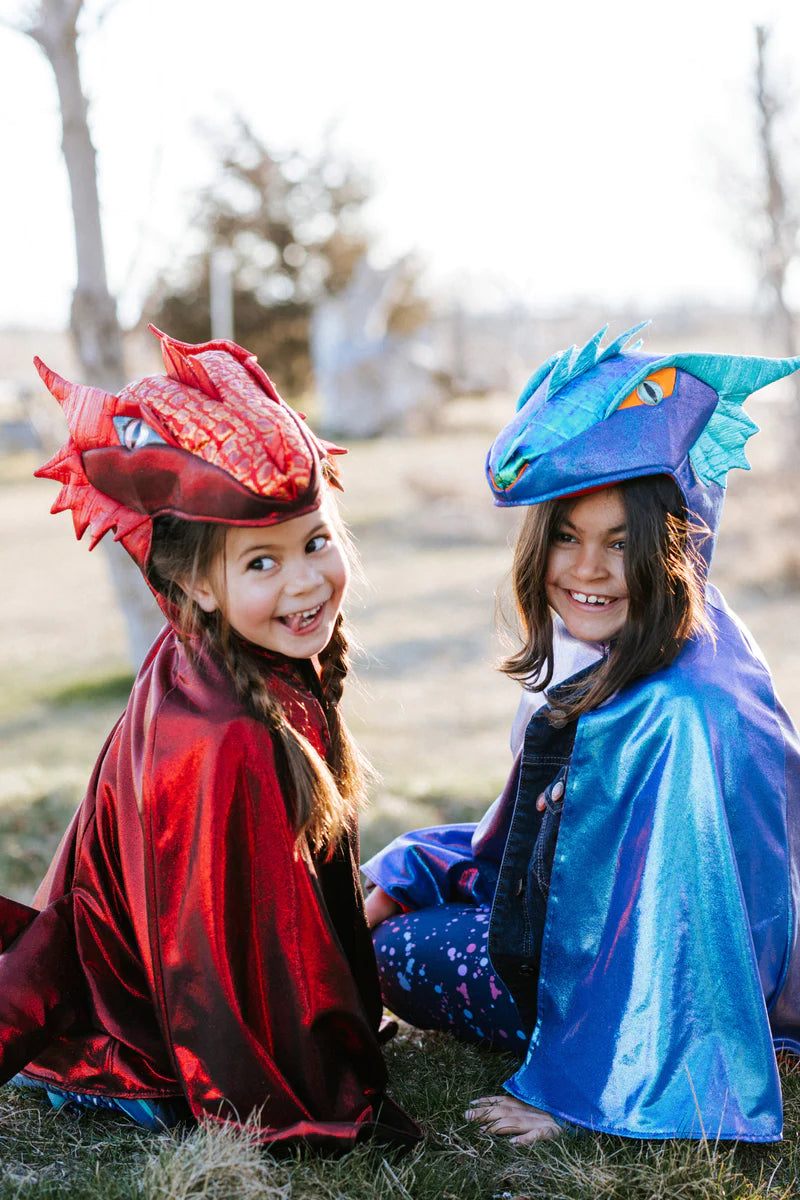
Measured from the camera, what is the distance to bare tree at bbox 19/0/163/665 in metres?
5.34

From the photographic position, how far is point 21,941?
2391mm

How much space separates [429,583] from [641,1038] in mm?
10530

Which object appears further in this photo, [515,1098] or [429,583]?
[429,583]

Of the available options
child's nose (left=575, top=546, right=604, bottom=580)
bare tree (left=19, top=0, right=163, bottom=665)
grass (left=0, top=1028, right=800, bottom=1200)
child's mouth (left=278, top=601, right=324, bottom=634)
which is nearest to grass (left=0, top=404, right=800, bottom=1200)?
grass (left=0, top=1028, right=800, bottom=1200)

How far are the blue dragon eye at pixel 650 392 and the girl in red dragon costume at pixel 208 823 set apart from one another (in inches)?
26.9

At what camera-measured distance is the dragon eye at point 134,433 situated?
2230 millimetres

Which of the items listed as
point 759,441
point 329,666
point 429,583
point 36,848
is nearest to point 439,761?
point 36,848

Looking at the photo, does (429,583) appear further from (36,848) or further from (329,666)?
(329,666)

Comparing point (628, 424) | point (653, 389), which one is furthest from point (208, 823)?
point (653, 389)

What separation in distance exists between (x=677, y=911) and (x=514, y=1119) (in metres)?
0.62

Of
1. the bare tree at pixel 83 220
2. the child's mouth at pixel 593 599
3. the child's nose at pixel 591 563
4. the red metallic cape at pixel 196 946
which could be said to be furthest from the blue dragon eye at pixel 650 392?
the bare tree at pixel 83 220

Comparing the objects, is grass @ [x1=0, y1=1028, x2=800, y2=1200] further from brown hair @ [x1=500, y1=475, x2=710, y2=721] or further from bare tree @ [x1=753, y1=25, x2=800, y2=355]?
bare tree @ [x1=753, y1=25, x2=800, y2=355]

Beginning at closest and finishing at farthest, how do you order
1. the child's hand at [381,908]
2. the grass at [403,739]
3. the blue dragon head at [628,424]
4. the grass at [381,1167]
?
the grass at [381,1167] < the grass at [403,739] < the blue dragon head at [628,424] < the child's hand at [381,908]

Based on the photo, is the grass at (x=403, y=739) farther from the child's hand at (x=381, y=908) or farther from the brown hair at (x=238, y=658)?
the brown hair at (x=238, y=658)
